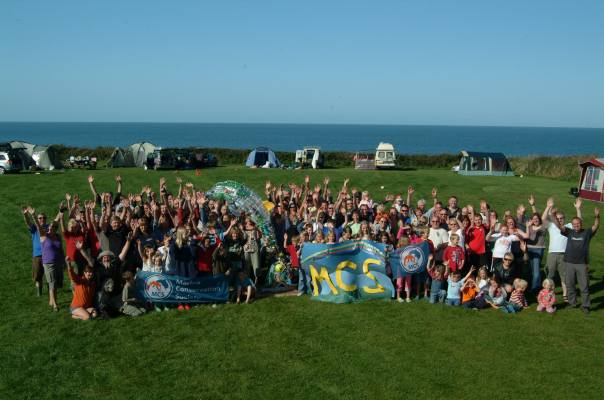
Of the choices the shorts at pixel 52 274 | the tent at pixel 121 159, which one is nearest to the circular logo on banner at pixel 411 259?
the shorts at pixel 52 274

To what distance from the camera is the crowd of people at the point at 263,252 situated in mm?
9867

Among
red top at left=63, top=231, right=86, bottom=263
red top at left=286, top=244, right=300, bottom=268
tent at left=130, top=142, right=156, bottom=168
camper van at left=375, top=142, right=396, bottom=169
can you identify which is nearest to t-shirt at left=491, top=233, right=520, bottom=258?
red top at left=286, top=244, right=300, bottom=268

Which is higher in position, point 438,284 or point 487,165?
point 487,165

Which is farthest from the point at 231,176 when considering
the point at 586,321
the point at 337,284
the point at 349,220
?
the point at 586,321

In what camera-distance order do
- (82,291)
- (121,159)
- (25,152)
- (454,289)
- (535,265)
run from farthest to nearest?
1. (121,159)
2. (25,152)
3. (535,265)
4. (454,289)
5. (82,291)

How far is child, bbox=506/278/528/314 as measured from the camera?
10.2m

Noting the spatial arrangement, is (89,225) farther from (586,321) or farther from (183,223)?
(586,321)

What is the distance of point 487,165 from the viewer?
117 feet

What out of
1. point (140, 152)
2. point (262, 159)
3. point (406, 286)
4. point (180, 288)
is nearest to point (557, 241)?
point (406, 286)

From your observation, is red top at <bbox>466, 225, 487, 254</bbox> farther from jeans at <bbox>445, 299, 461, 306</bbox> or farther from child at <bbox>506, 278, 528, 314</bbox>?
jeans at <bbox>445, 299, 461, 306</bbox>

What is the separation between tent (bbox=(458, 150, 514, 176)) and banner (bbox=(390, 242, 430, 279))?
26.3 meters

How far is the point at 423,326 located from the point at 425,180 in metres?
22.1

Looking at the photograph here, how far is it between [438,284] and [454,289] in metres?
0.31

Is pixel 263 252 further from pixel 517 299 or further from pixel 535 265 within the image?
pixel 535 265
